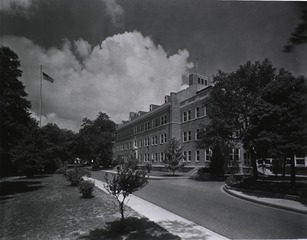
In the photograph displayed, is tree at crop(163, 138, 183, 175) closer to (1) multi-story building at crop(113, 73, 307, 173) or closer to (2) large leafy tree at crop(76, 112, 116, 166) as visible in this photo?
(1) multi-story building at crop(113, 73, 307, 173)

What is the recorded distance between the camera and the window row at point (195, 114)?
33159 mm

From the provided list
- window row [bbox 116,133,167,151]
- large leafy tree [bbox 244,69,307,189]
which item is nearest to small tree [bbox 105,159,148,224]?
large leafy tree [bbox 244,69,307,189]

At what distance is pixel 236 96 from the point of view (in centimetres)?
2061

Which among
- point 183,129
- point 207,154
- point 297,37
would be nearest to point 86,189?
point 297,37

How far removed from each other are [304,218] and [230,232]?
3685 mm

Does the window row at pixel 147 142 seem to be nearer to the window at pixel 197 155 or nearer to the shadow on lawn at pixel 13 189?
the window at pixel 197 155

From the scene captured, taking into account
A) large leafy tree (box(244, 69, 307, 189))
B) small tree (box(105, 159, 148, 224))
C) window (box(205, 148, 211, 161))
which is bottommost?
window (box(205, 148, 211, 161))

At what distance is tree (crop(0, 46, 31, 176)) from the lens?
13.5 m

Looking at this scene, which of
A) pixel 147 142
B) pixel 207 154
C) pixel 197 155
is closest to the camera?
pixel 207 154

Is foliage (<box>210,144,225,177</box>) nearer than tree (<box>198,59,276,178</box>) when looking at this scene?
No

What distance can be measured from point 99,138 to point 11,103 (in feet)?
133

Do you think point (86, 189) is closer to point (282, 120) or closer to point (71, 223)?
point (71, 223)

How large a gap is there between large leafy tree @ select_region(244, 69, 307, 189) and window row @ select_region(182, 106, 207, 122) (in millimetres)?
19657

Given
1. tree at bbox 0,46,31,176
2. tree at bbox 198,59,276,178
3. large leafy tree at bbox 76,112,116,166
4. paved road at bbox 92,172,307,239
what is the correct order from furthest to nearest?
large leafy tree at bbox 76,112,116,166
tree at bbox 198,59,276,178
tree at bbox 0,46,31,176
paved road at bbox 92,172,307,239
